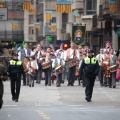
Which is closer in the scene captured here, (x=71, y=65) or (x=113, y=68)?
(x=113, y=68)

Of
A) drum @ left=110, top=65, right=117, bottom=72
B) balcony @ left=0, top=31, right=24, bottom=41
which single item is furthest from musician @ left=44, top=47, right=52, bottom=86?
balcony @ left=0, top=31, right=24, bottom=41

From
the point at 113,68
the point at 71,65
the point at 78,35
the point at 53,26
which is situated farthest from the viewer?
the point at 53,26

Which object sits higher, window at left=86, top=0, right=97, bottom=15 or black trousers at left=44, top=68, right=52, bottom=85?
window at left=86, top=0, right=97, bottom=15

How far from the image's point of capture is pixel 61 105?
23891mm

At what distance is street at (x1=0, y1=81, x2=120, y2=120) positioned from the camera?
20.0m

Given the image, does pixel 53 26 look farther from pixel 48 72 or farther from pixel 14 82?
pixel 14 82

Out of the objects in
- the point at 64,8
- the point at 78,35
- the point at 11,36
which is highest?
the point at 64,8

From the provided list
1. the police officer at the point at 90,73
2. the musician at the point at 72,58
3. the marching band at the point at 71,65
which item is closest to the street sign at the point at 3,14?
the marching band at the point at 71,65

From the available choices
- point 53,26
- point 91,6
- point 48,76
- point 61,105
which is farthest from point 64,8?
point 53,26

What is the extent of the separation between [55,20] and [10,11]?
43.8ft

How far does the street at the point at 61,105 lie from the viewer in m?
20.0

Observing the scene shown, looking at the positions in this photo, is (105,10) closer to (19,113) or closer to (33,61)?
(33,61)

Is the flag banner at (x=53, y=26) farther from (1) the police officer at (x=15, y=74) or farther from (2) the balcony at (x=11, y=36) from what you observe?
(1) the police officer at (x=15, y=74)

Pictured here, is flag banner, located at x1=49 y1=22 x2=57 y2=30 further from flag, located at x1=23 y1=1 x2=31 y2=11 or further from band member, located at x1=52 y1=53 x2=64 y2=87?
band member, located at x1=52 y1=53 x2=64 y2=87
